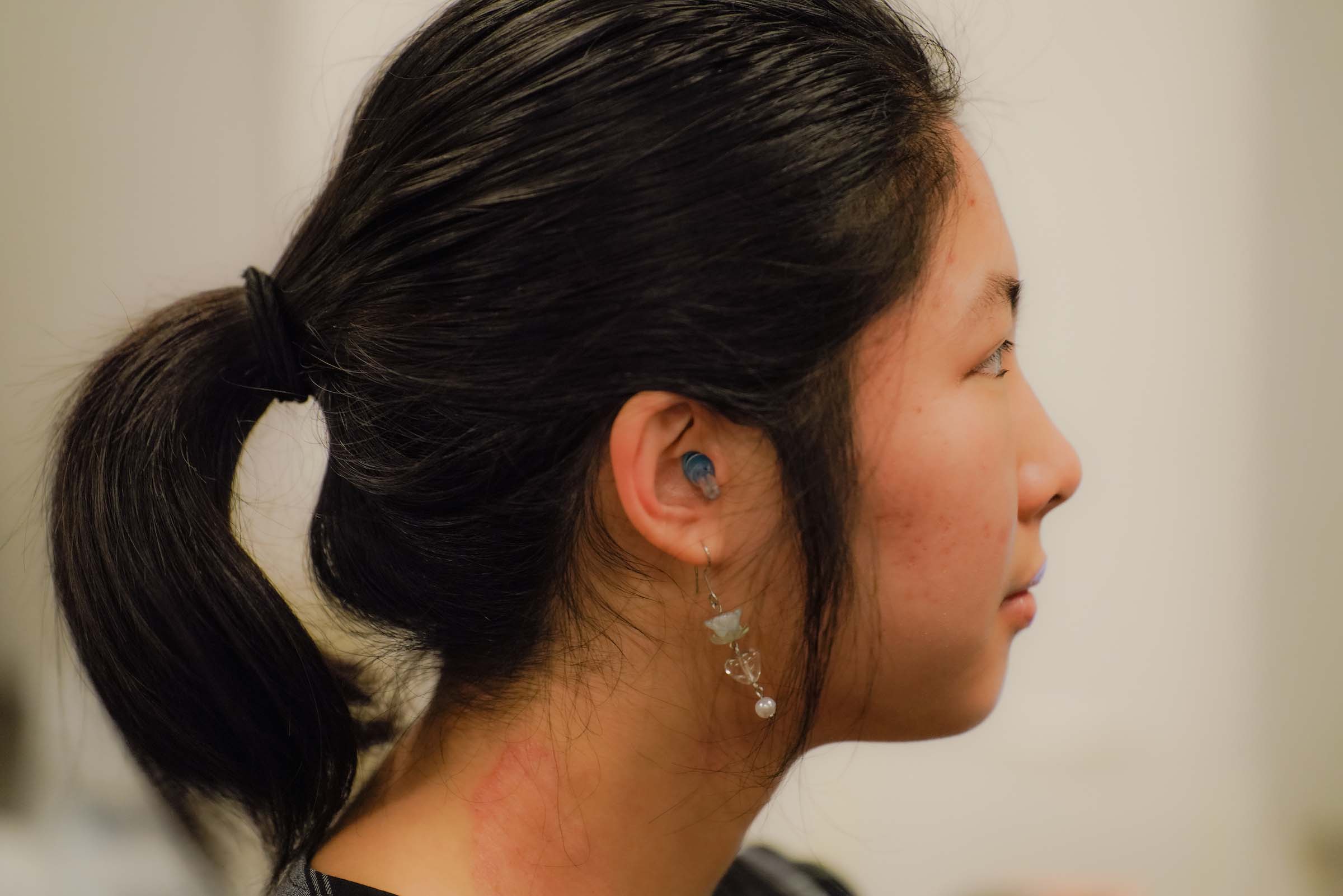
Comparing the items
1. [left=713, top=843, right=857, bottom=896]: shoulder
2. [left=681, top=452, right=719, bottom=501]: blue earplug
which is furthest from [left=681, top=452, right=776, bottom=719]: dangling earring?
[left=713, top=843, right=857, bottom=896]: shoulder

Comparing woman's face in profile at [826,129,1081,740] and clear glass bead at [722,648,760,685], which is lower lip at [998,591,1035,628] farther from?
clear glass bead at [722,648,760,685]

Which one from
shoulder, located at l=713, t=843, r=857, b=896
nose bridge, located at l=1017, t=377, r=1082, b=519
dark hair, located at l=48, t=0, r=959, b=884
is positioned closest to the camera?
dark hair, located at l=48, t=0, r=959, b=884

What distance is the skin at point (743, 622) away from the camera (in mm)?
603

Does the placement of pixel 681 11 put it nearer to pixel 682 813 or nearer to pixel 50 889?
pixel 682 813

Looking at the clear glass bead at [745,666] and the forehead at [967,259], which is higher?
the forehead at [967,259]

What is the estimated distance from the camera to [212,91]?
3.63 feet

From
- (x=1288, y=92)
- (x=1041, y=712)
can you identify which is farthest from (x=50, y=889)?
(x=1288, y=92)

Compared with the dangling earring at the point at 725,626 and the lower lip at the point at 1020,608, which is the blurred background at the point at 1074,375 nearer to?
the lower lip at the point at 1020,608

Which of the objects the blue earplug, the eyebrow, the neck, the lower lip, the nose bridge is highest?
the eyebrow

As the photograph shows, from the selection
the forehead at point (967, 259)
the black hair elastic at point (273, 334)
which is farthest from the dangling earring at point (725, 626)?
the black hair elastic at point (273, 334)

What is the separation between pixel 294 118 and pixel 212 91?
9 cm

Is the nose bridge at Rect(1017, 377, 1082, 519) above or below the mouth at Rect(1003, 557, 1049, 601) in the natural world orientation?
above

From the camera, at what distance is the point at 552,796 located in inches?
25.7

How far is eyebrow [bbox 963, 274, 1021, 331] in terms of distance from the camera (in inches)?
24.5
